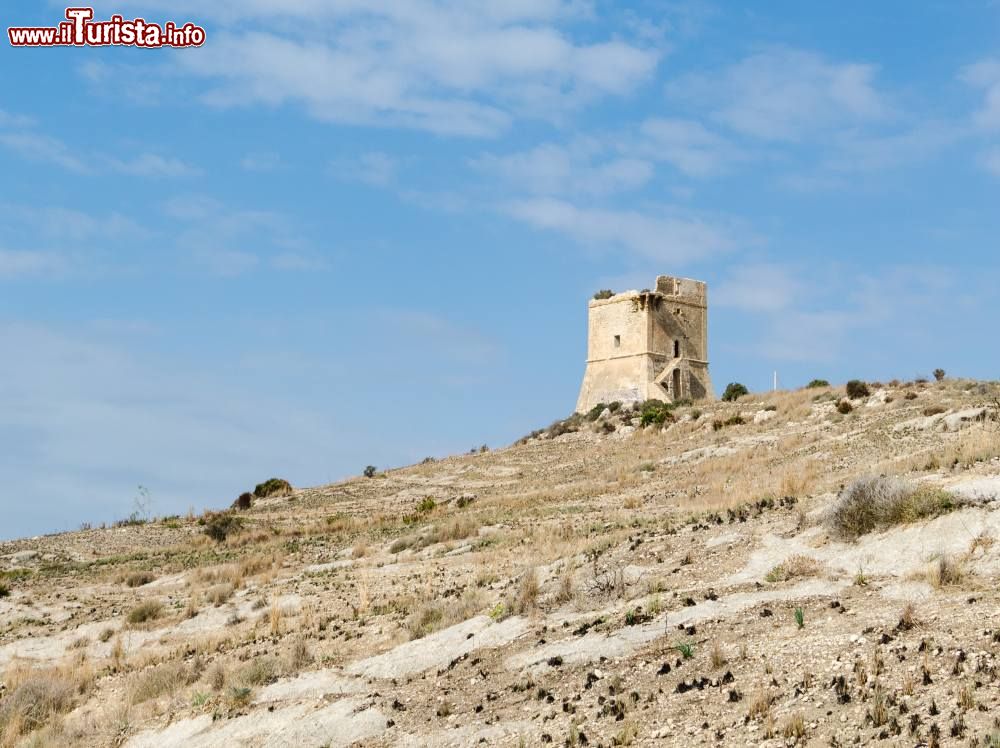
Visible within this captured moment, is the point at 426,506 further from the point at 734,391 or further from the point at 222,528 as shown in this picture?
the point at 734,391

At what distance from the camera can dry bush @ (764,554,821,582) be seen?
43.3 ft

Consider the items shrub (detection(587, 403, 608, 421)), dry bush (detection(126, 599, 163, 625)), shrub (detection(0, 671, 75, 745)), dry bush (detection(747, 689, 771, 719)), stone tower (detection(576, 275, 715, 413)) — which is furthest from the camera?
stone tower (detection(576, 275, 715, 413))

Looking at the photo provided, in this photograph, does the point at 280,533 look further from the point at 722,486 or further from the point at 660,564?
the point at 660,564

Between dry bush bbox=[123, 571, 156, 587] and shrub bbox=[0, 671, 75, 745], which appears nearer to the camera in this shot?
shrub bbox=[0, 671, 75, 745]

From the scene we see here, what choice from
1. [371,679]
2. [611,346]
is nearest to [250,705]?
[371,679]

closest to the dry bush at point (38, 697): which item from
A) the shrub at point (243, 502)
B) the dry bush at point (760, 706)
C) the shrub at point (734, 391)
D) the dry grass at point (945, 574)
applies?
the dry bush at point (760, 706)

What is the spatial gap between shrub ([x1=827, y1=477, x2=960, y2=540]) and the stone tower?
41355 millimetres

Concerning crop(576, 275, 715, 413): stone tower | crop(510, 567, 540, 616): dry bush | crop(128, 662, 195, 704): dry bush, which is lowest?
crop(128, 662, 195, 704): dry bush

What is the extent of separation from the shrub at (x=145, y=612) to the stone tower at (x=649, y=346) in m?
37.5

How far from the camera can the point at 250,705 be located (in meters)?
13.3

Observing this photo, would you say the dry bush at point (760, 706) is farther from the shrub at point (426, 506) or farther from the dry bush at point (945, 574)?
the shrub at point (426, 506)

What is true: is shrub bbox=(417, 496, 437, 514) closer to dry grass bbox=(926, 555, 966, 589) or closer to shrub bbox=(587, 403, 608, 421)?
shrub bbox=(587, 403, 608, 421)

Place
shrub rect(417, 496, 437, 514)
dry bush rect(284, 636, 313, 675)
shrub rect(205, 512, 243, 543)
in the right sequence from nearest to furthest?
dry bush rect(284, 636, 313, 675) → shrub rect(417, 496, 437, 514) → shrub rect(205, 512, 243, 543)

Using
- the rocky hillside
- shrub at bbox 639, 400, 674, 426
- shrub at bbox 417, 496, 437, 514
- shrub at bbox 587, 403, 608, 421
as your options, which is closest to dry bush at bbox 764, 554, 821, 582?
the rocky hillside
